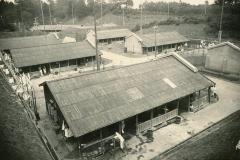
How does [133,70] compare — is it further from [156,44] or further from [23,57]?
[156,44]

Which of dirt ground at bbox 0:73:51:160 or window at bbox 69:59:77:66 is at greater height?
dirt ground at bbox 0:73:51:160

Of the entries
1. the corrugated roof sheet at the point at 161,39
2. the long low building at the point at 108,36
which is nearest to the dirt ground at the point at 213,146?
the corrugated roof sheet at the point at 161,39

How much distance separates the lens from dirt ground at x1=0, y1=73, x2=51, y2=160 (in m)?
5.87

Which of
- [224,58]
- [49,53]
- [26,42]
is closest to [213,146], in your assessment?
[224,58]

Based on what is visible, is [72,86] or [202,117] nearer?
[72,86]

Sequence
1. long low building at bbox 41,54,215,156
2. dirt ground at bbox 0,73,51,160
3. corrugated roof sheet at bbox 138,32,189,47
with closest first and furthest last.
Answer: dirt ground at bbox 0,73,51,160
long low building at bbox 41,54,215,156
corrugated roof sheet at bbox 138,32,189,47

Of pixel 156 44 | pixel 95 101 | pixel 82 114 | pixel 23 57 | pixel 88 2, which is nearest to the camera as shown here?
pixel 82 114

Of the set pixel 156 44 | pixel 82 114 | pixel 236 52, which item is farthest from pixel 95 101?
pixel 156 44

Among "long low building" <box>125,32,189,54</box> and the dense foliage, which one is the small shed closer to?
"long low building" <box>125,32,189,54</box>

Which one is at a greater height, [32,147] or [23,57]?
[32,147]

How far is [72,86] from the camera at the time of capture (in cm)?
2159

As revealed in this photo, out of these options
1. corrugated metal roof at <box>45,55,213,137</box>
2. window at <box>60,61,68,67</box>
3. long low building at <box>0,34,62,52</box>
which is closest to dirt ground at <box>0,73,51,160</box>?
corrugated metal roof at <box>45,55,213,137</box>

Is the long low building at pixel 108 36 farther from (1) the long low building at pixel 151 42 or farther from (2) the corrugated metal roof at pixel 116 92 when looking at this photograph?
(2) the corrugated metal roof at pixel 116 92

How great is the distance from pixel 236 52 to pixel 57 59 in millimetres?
30110
